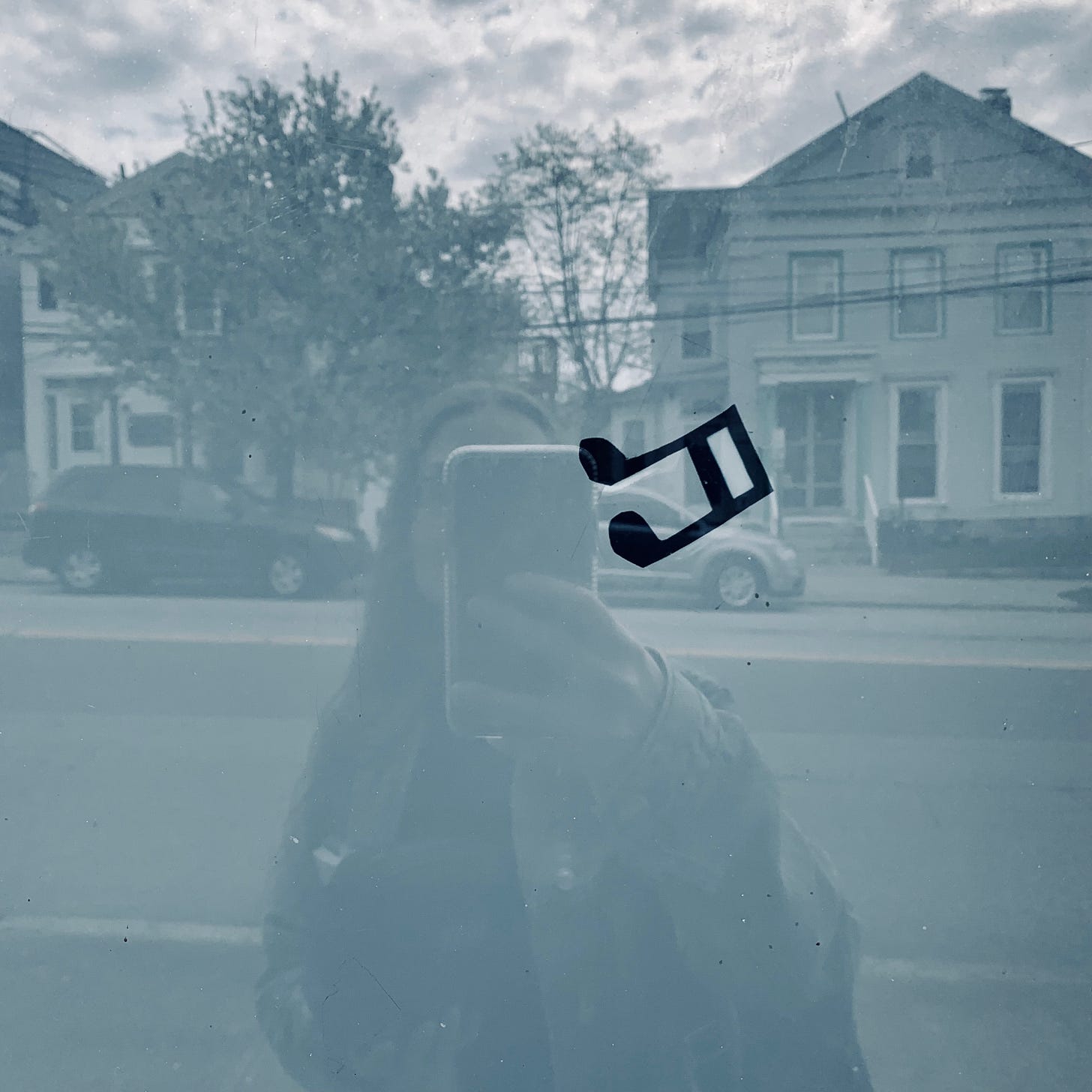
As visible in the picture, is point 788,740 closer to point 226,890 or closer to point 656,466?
point 656,466

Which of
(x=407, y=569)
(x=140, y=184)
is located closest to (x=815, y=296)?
(x=407, y=569)

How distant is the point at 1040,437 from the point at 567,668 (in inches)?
23.9

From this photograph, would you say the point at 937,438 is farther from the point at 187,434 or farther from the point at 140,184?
the point at 140,184

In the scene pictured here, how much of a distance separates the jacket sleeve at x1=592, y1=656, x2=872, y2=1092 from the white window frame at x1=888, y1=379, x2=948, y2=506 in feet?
1.05

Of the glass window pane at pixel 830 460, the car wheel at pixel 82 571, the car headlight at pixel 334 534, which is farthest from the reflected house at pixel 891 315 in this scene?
the car wheel at pixel 82 571

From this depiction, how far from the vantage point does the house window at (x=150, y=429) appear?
1095 millimetres

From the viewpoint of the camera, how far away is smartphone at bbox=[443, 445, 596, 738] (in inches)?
40.2

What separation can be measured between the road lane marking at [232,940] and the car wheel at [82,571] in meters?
0.46

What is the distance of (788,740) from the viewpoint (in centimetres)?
114

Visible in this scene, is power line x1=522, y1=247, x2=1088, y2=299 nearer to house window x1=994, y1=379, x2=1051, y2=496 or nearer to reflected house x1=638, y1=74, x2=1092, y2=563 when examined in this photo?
reflected house x1=638, y1=74, x2=1092, y2=563

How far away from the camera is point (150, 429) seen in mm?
1099

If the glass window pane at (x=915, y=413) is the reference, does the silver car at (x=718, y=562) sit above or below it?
below

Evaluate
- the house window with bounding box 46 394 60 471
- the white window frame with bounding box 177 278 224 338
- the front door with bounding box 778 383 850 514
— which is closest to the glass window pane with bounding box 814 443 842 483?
the front door with bounding box 778 383 850 514

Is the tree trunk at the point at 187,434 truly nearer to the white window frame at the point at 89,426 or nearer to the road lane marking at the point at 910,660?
the white window frame at the point at 89,426
